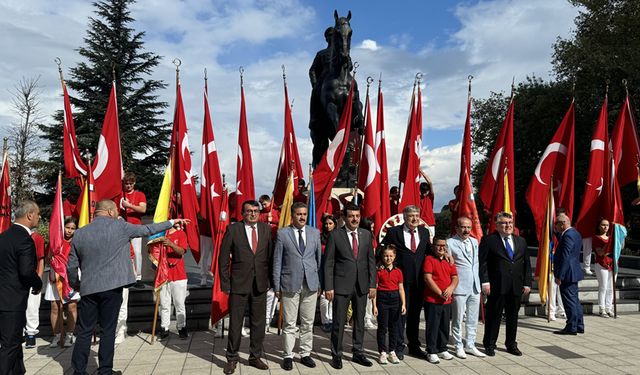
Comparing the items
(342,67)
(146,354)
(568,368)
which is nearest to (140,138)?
(342,67)

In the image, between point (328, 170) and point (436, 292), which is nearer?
point (436, 292)

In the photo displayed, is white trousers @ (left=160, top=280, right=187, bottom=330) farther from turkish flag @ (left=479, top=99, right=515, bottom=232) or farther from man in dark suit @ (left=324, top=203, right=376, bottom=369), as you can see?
turkish flag @ (left=479, top=99, right=515, bottom=232)

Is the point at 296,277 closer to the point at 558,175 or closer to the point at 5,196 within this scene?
the point at 5,196

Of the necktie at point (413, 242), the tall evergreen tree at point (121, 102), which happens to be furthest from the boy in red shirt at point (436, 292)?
the tall evergreen tree at point (121, 102)

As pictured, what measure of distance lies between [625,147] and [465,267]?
6035 mm

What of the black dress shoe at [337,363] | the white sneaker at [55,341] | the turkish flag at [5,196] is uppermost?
the turkish flag at [5,196]

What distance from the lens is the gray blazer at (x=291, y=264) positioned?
19.0 ft

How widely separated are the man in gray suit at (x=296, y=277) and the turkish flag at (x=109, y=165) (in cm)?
311

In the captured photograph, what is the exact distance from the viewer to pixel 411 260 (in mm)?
6219

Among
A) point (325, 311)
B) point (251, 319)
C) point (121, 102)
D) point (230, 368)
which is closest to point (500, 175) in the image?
point (325, 311)

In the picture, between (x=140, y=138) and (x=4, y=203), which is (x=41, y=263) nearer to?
(x=4, y=203)

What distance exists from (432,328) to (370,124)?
418cm

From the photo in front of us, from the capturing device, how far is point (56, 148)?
88.0 feet

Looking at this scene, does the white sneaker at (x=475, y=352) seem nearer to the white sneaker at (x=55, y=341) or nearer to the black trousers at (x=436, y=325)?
the black trousers at (x=436, y=325)
